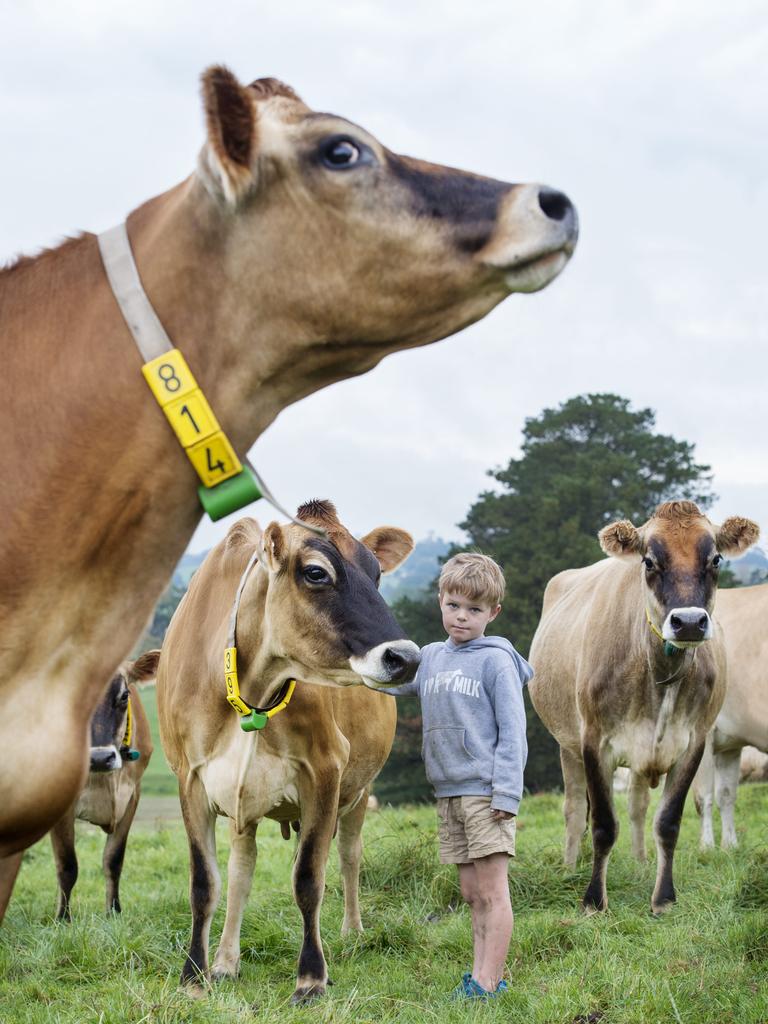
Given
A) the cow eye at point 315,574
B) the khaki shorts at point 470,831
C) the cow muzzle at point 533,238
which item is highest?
the cow muzzle at point 533,238

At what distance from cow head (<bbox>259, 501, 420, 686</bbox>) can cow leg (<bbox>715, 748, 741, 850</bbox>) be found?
5546 millimetres

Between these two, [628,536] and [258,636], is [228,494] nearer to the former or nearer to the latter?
[258,636]

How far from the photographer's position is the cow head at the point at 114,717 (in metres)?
7.17

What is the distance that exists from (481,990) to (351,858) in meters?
1.81

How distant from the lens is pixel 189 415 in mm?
1851

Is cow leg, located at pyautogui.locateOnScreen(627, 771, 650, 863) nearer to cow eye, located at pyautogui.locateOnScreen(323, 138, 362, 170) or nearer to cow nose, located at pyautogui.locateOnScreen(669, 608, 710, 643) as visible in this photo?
cow nose, located at pyautogui.locateOnScreen(669, 608, 710, 643)

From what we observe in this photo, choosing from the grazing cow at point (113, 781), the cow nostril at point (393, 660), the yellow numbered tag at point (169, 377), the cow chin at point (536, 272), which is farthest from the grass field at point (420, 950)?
the cow chin at point (536, 272)

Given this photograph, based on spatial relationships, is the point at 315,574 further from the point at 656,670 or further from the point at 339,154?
the point at 339,154

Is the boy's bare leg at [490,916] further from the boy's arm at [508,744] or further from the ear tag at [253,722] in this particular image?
the ear tag at [253,722]

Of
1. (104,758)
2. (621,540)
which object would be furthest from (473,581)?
(104,758)

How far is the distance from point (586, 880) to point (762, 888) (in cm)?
143

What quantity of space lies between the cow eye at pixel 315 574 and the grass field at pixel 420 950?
173cm

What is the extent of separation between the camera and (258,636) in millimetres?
5430

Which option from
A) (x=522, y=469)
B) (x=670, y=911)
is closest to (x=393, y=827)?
(x=670, y=911)
